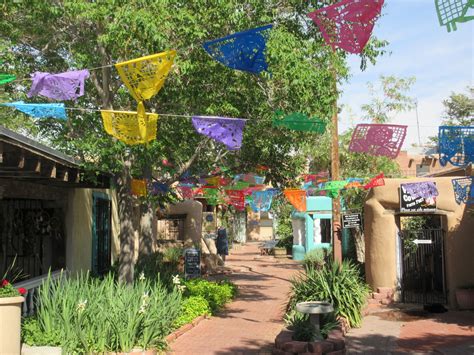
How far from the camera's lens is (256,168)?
14.0 m

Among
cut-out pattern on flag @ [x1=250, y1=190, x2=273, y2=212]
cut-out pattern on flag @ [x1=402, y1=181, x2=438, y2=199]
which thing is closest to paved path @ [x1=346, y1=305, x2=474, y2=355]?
cut-out pattern on flag @ [x1=402, y1=181, x2=438, y2=199]

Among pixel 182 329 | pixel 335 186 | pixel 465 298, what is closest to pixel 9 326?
pixel 182 329

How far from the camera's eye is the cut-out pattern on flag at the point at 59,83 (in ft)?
26.3

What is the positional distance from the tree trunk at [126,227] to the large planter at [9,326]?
3514 mm

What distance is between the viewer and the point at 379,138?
11086mm

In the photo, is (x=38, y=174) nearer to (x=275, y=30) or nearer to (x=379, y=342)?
(x=275, y=30)

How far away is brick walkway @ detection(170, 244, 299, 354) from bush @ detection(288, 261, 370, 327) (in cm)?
97

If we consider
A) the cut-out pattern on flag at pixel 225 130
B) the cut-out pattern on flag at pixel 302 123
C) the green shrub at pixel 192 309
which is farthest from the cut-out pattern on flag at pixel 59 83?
the green shrub at pixel 192 309

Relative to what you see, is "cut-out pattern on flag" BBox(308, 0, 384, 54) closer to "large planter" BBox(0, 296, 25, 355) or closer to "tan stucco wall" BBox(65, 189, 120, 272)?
"large planter" BBox(0, 296, 25, 355)

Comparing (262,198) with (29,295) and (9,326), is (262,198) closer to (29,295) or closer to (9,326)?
(29,295)

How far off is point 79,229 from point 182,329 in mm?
4208

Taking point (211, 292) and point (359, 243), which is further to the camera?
point (359, 243)

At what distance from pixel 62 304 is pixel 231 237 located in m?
35.7

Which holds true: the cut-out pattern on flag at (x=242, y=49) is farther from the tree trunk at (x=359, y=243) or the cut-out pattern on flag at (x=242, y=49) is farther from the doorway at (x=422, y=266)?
the tree trunk at (x=359, y=243)
